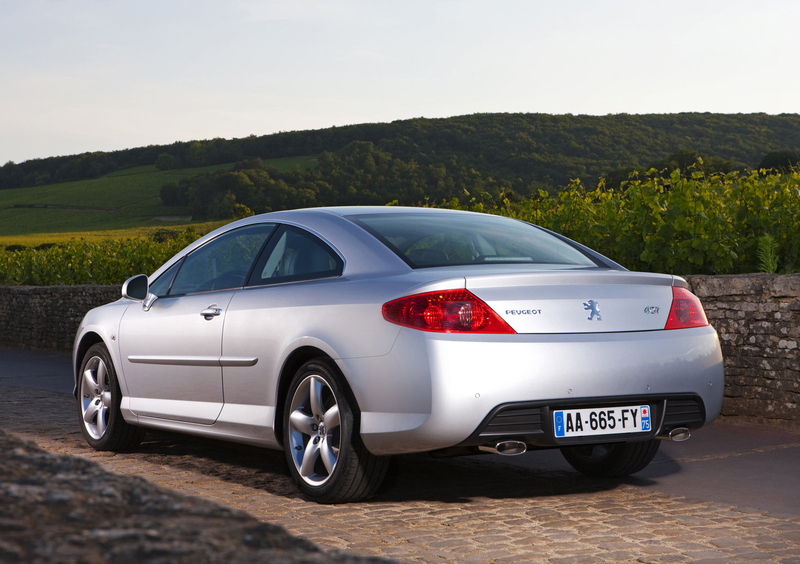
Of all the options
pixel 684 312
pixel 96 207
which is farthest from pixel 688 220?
pixel 96 207

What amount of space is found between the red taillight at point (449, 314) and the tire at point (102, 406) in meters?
3.10

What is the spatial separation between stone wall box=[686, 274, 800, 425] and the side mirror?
440 centimetres

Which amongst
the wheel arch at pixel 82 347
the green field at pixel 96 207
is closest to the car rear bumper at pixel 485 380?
the wheel arch at pixel 82 347

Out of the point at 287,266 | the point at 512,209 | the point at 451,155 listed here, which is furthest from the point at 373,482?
the point at 451,155

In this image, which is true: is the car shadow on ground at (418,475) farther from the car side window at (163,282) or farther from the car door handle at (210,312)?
the car side window at (163,282)

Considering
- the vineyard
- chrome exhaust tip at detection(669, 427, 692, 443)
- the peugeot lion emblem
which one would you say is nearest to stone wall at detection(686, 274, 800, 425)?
the vineyard

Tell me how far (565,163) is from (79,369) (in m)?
59.7

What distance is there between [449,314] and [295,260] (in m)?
1.39

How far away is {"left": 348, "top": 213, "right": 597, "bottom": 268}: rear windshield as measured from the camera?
5250 mm

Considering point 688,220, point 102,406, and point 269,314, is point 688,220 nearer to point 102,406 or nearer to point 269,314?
point 269,314

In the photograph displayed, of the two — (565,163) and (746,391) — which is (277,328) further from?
(565,163)

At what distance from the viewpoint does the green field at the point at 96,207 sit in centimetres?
7525

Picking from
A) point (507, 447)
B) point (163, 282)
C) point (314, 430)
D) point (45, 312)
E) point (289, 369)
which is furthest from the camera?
point (45, 312)

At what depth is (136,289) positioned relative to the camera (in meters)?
6.63
